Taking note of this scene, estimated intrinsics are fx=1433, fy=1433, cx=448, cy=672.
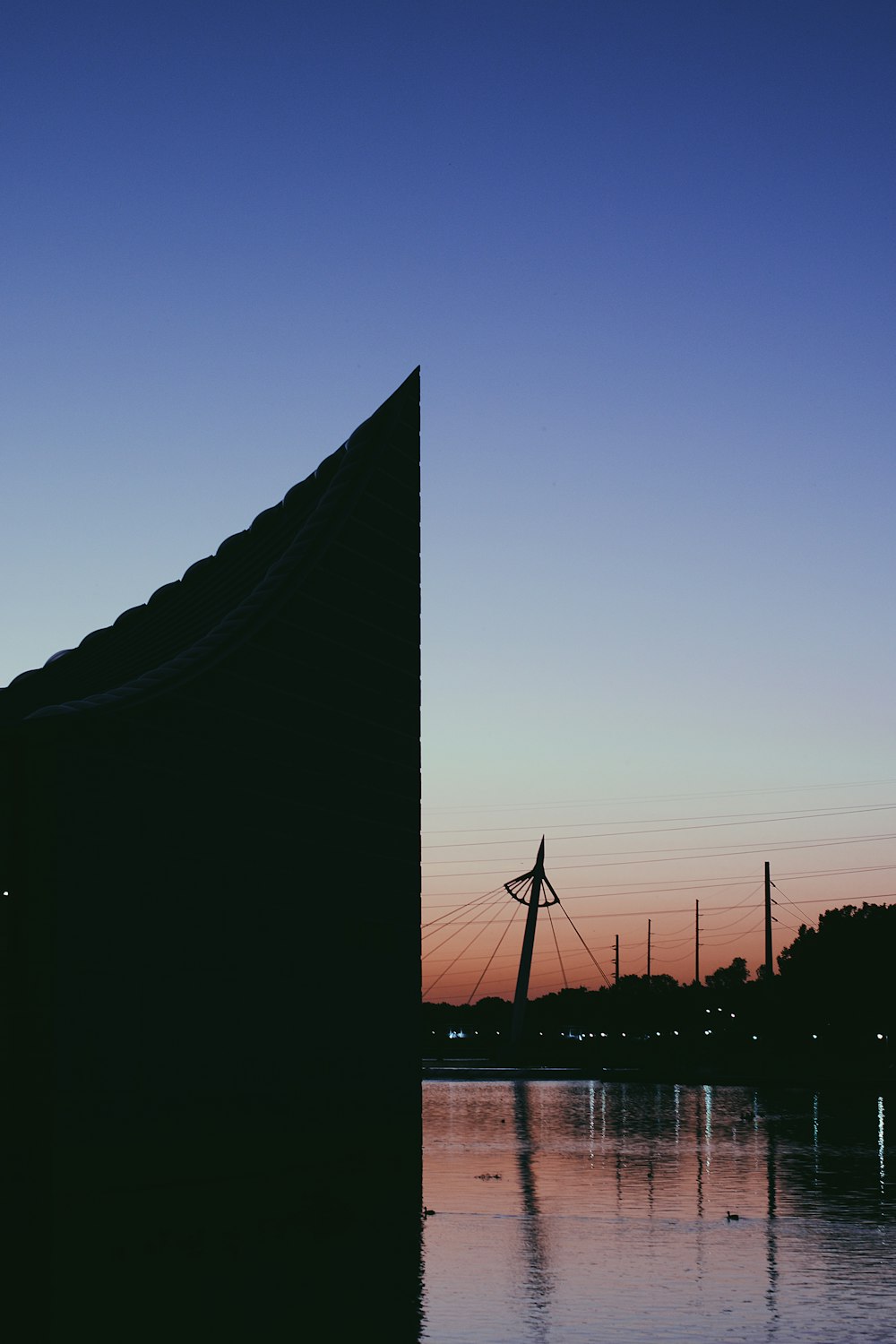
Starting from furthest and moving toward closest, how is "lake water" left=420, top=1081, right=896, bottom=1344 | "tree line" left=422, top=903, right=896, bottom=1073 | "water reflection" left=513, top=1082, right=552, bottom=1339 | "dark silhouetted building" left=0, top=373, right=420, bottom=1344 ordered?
"tree line" left=422, top=903, right=896, bottom=1073, "dark silhouetted building" left=0, top=373, right=420, bottom=1344, "water reflection" left=513, top=1082, right=552, bottom=1339, "lake water" left=420, top=1081, right=896, bottom=1344

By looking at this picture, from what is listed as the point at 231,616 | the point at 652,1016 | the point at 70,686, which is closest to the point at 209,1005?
the point at 231,616

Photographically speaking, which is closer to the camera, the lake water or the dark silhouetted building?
the lake water

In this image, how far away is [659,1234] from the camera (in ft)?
57.8

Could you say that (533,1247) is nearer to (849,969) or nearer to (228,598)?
(228,598)

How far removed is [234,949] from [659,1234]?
9034 mm

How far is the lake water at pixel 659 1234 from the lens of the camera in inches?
478

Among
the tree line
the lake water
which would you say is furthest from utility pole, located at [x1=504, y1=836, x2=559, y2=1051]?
the lake water

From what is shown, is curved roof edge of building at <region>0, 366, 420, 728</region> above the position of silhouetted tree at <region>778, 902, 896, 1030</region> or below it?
above

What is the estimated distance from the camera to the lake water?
1215cm

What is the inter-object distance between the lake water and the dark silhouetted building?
2.84 feet

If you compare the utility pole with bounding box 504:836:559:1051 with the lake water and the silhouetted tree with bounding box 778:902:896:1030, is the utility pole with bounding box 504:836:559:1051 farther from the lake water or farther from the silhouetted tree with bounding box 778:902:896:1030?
the lake water

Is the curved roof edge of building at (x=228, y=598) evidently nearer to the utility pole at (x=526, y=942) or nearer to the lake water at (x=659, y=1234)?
the lake water at (x=659, y=1234)

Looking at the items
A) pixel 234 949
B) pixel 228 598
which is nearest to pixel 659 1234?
pixel 234 949

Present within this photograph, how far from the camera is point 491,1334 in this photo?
1159 centimetres
